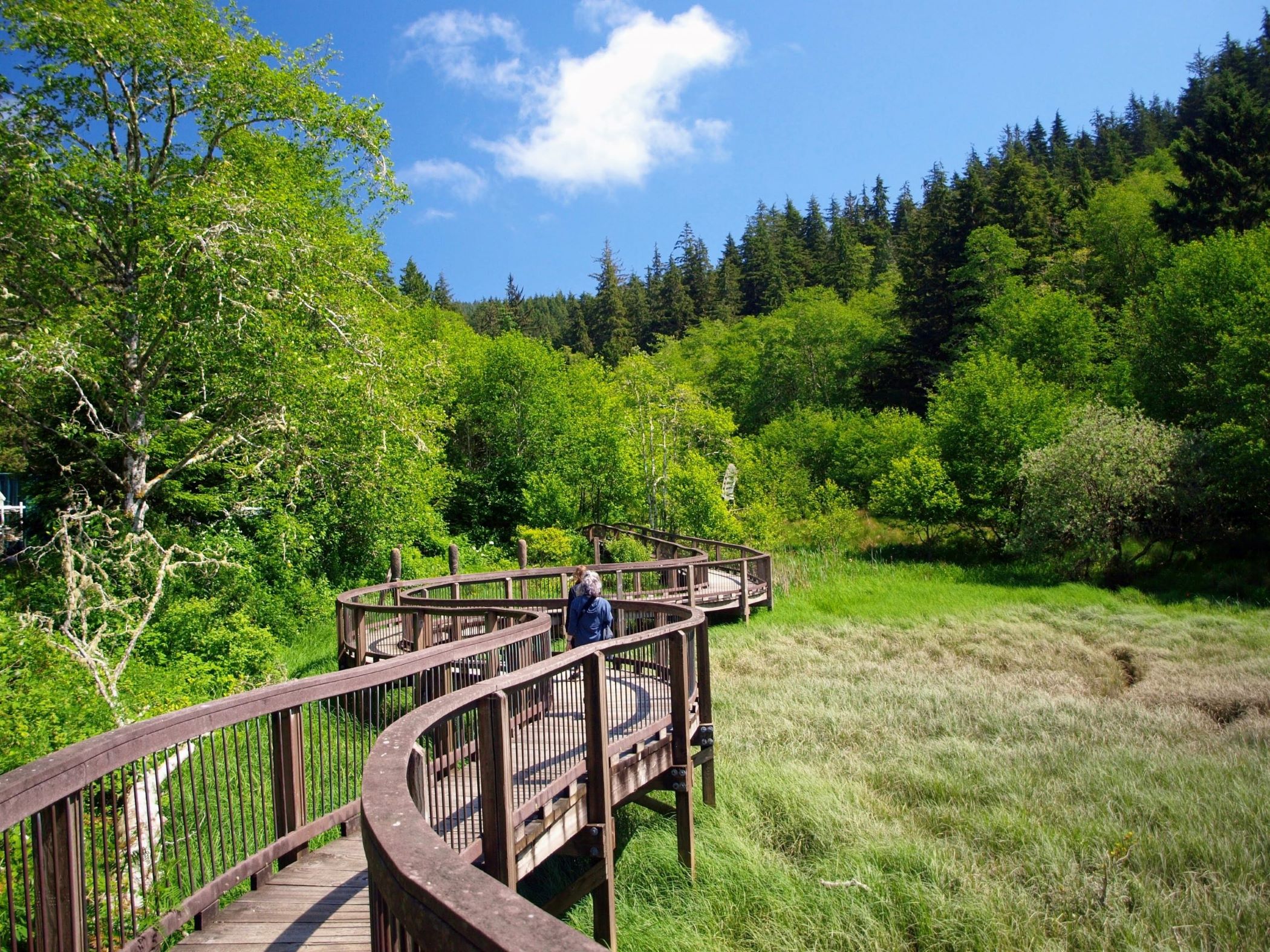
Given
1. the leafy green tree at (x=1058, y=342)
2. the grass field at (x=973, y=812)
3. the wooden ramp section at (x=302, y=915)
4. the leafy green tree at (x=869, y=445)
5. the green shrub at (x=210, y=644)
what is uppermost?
the leafy green tree at (x=1058, y=342)

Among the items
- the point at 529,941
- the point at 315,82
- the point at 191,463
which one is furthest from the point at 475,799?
the point at 315,82

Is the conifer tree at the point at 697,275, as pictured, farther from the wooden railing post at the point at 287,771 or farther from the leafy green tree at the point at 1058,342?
the wooden railing post at the point at 287,771

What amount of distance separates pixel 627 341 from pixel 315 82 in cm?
4567

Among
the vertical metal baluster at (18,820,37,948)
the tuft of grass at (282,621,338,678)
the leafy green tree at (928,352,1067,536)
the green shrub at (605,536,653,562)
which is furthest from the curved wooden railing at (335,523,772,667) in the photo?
the leafy green tree at (928,352,1067,536)

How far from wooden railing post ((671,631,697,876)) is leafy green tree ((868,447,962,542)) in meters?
27.3

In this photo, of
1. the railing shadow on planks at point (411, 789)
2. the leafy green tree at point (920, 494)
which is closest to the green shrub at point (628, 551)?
the leafy green tree at point (920, 494)

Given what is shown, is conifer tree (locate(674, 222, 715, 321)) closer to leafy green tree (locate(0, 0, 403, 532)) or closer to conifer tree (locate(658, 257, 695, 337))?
conifer tree (locate(658, 257, 695, 337))

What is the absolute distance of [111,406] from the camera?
1534cm

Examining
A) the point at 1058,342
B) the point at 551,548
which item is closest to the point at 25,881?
the point at 551,548

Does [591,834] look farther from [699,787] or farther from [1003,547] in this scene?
[1003,547]

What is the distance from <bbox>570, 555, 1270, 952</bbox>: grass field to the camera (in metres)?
5.66

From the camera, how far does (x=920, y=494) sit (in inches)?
1259

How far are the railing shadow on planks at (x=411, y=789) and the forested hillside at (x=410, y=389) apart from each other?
114 inches

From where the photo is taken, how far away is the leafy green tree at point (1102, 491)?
2522 cm
